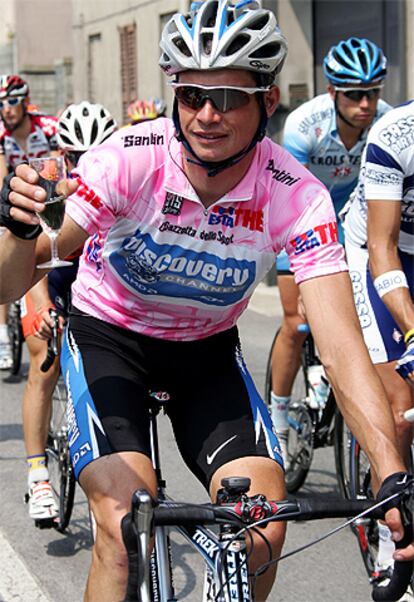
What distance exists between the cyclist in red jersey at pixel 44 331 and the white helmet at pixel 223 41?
2.06m

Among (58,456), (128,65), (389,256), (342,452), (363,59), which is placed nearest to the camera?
(389,256)

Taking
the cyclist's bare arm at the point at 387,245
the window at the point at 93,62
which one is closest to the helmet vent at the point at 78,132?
the cyclist's bare arm at the point at 387,245

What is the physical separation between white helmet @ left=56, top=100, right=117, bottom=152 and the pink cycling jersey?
2409mm

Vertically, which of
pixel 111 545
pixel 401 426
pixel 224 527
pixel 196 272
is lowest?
pixel 401 426

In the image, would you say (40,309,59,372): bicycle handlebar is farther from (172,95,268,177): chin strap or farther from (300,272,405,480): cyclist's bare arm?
(300,272,405,480): cyclist's bare arm

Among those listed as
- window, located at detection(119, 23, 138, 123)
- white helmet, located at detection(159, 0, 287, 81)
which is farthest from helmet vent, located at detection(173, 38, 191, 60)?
window, located at detection(119, 23, 138, 123)

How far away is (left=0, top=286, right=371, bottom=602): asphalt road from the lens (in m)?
5.12

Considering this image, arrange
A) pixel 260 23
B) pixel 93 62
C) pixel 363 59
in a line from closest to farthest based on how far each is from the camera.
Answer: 1. pixel 260 23
2. pixel 363 59
3. pixel 93 62

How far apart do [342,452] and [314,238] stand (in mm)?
2517

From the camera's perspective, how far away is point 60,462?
6.03 metres

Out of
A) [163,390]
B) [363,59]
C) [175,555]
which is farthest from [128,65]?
[163,390]

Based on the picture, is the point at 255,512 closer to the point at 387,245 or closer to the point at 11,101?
the point at 387,245

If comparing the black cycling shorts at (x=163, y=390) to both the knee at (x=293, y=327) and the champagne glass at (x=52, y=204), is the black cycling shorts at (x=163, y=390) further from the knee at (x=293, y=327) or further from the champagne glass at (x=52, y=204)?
the knee at (x=293, y=327)

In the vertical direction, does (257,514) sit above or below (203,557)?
above
